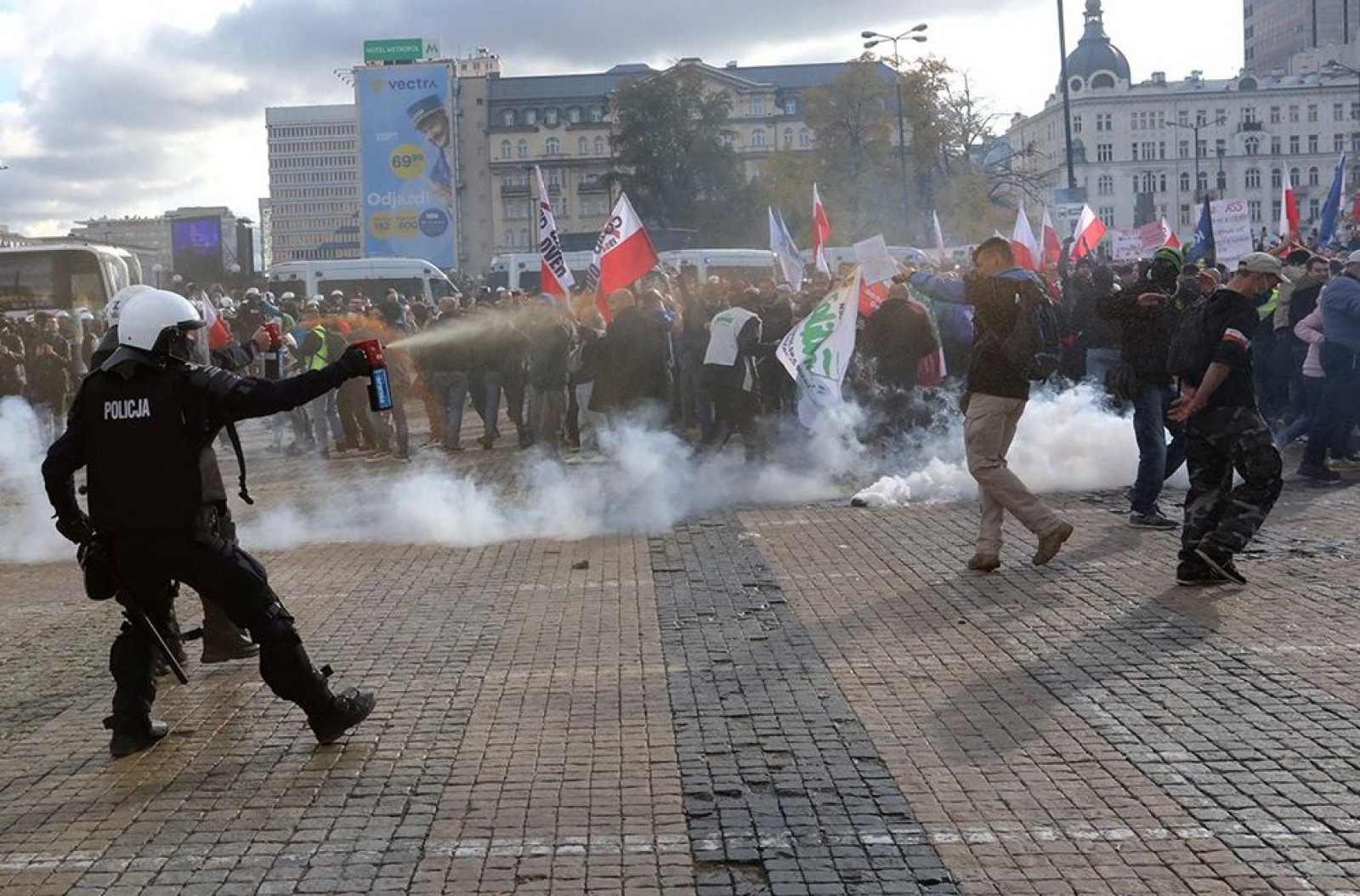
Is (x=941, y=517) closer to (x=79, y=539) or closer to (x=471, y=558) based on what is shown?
(x=471, y=558)

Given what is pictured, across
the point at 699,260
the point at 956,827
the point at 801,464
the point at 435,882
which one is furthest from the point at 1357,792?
the point at 699,260

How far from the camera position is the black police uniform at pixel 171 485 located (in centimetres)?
621

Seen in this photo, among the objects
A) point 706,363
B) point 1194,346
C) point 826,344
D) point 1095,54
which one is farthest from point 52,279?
point 1095,54

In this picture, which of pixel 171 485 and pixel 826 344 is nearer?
pixel 171 485

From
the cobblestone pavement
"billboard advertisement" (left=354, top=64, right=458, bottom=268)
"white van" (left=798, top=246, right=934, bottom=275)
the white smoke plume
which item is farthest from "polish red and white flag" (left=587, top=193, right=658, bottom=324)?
"billboard advertisement" (left=354, top=64, right=458, bottom=268)

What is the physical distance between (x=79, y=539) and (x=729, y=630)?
3.23 m

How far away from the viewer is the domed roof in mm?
132000

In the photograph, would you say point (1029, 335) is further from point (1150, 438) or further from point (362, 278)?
point (362, 278)

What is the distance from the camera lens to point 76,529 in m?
6.35

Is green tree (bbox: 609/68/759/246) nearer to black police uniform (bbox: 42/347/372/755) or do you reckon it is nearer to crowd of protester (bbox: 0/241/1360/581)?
crowd of protester (bbox: 0/241/1360/581)

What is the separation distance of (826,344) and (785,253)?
10109 mm

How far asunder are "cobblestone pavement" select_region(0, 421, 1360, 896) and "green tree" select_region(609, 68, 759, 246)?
70798 mm

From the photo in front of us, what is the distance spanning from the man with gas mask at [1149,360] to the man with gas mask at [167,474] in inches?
250

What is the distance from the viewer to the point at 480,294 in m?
31.4
